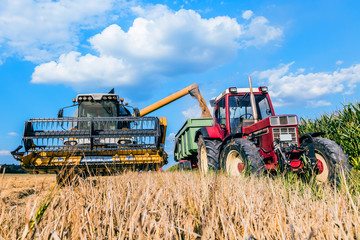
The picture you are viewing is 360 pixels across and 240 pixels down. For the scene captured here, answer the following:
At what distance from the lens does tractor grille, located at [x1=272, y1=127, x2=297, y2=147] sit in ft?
18.5

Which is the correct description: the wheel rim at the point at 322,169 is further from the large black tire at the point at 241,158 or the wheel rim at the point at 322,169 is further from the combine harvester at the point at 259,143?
the large black tire at the point at 241,158

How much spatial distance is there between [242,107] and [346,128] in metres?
4.69

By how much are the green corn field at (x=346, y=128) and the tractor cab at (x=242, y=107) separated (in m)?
3.58

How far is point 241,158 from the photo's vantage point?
18.5 feet

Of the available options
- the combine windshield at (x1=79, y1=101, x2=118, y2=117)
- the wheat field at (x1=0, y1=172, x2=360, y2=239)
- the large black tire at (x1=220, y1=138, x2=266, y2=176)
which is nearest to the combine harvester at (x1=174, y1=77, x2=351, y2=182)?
the large black tire at (x1=220, y1=138, x2=266, y2=176)

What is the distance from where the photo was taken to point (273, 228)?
168 centimetres

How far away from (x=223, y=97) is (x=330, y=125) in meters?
5.26

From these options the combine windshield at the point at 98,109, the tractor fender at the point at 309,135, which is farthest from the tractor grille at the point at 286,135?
the combine windshield at the point at 98,109

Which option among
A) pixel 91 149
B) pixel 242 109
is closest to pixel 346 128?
pixel 242 109

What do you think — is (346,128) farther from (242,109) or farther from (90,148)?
(90,148)

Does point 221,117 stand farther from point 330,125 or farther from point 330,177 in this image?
point 330,125

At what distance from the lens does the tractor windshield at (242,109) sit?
6.98 m

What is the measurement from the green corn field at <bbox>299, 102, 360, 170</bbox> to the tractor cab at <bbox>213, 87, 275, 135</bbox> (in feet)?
11.8

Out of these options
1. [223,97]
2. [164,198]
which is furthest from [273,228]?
[223,97]
